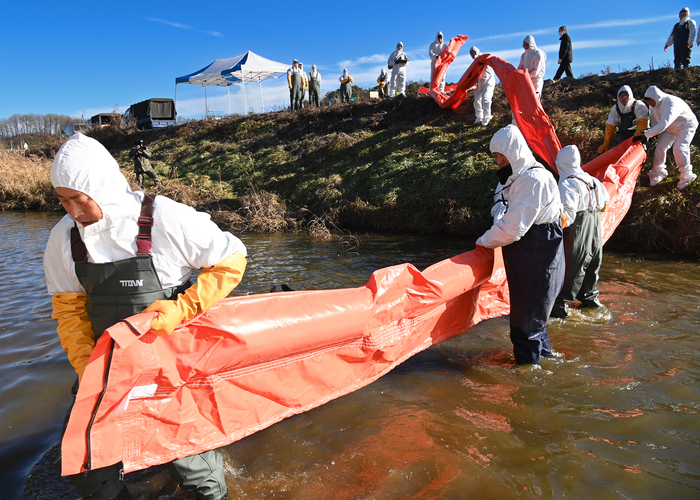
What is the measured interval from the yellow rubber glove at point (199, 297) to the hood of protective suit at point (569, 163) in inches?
167

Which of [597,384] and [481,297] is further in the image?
[481,297]

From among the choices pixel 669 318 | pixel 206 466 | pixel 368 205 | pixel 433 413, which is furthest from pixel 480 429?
pixel 368 205

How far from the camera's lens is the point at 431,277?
3598mm

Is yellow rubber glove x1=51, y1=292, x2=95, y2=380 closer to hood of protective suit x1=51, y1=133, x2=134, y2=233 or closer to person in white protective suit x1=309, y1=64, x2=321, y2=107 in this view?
hood of protective suit x1=51, y1=133, x2=134, y2=233

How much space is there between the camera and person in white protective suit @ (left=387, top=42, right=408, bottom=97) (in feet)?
54.0

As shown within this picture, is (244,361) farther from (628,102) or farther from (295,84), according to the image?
(295,84)

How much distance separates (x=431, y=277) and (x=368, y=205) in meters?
8.96

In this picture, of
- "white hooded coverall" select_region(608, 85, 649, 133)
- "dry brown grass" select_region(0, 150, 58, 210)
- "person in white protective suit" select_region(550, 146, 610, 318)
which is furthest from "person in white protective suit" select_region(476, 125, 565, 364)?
"dry brown grass" select_region(0, 150, 58, 210)

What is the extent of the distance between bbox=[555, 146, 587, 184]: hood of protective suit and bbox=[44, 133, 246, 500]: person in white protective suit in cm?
433

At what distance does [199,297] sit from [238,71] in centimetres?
2877

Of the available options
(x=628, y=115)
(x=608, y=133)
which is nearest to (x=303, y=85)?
(x=608, y=133)

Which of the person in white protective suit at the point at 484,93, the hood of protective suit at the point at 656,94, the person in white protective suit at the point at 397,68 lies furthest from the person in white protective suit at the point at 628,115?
the person in white protective suit at the point at 397,68

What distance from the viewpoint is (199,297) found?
7.23ft

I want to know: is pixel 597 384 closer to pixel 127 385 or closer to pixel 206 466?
pixel 206 466
